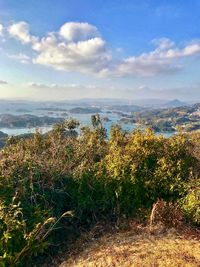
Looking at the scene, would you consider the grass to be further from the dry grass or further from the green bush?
the green bush

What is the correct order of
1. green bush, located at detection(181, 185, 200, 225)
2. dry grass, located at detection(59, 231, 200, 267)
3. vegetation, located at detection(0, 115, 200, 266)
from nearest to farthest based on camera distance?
dry grass, located at detection(59, 231, 200, 267)
green bush, located at detection(181, 185, 200, 225)
vegetation, located at detection(0, 115, 200, 266)

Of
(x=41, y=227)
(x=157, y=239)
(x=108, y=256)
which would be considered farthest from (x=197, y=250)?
(x=41, y=227)

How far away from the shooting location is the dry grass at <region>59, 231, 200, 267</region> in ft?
20.2

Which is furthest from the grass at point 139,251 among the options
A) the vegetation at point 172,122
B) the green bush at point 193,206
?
the vegetation at point 172,122

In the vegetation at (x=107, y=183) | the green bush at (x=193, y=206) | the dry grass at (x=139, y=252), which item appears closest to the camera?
the dry grass at (x=139, y=252)

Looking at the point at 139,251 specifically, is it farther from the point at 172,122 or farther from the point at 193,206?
the point at 172,122

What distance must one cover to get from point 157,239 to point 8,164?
435cm

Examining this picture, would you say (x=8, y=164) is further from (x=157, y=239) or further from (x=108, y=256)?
(x=157, y=239)

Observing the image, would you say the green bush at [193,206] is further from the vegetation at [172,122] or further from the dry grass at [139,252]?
the vegetation at [172,122]

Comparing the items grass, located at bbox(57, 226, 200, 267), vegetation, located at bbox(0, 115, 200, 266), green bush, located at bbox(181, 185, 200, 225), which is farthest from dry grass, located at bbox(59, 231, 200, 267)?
vegetation, located at bbox(0, 115, 200, 266)

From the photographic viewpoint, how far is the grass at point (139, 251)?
20.2 ft

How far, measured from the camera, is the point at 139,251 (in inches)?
258

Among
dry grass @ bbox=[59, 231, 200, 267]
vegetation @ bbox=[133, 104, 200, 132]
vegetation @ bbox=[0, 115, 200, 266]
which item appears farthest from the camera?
vegetation @ bbox=[133, 104, 200, 132]

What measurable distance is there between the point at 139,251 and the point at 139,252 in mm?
44
